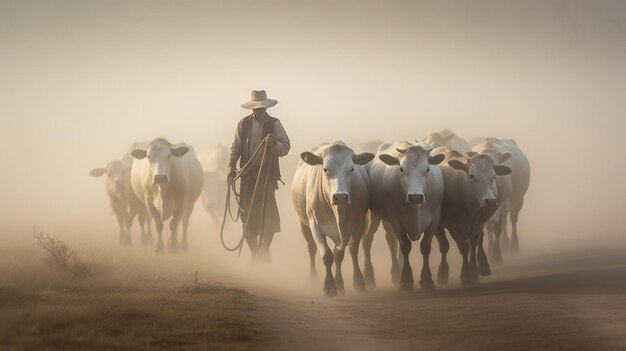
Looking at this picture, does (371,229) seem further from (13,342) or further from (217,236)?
(217,236)

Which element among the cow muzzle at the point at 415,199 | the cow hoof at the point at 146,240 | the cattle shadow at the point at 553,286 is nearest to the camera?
the cattle shadow at the point at 553,286

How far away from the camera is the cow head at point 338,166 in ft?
43.0

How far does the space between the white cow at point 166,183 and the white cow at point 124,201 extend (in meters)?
2.01

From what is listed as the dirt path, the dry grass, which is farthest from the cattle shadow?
the dry grass

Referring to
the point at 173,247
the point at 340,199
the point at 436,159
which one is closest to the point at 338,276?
the point at 340,199

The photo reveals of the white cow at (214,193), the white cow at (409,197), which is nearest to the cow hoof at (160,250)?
the white cow at (409,197)

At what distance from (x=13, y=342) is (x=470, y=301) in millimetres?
5543

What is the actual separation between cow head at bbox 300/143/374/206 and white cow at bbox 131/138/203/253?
227 inches

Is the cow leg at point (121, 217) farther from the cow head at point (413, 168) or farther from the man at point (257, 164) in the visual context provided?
the cow head at point (413, 168)

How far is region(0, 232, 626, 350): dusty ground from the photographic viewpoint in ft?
30.8

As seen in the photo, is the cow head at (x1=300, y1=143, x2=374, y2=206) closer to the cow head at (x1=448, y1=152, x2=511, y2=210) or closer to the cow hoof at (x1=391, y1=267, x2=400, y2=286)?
the cow head at (x1=448, y1=152, x2=511, y2=210)

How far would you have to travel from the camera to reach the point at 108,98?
56.1 meters

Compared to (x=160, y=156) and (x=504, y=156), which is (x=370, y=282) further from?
(x=160, y=156)

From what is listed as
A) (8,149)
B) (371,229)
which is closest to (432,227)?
(371,229)
